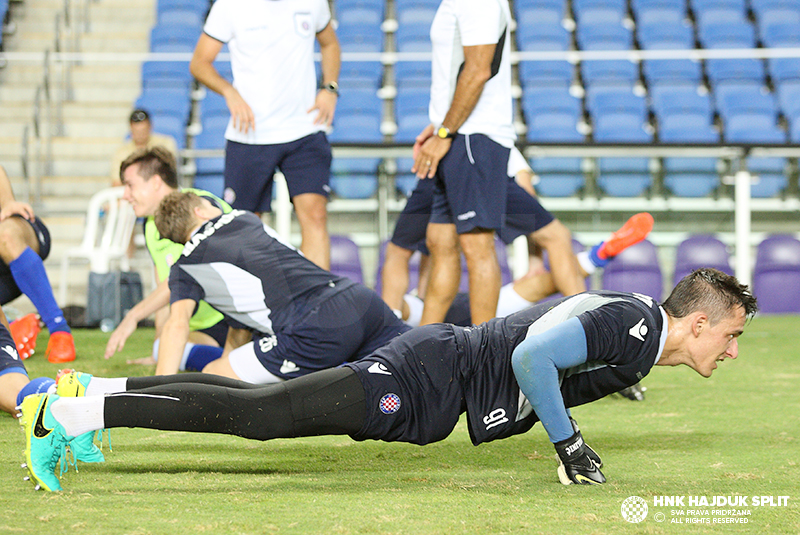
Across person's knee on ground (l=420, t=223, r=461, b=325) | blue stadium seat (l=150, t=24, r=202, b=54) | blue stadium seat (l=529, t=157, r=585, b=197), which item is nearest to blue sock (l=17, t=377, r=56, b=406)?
person's knee on ground (l=420, t=223, r=461, b=325)

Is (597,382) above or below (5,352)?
above

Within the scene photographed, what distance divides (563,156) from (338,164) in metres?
1.88

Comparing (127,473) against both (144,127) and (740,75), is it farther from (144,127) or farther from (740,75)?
(740,75)

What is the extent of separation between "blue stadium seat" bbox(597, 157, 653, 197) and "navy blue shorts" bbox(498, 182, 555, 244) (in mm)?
3676

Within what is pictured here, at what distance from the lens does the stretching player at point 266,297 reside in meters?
2.76

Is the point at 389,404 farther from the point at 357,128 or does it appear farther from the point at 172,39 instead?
the point at 172,39

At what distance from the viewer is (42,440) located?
1.86 meters

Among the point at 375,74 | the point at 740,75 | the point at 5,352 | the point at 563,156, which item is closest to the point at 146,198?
the point at 5,352

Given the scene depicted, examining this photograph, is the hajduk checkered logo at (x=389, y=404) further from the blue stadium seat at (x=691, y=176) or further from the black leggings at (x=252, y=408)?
the blue stadium seat at (x=691, y=176)

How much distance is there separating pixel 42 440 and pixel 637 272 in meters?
5.90

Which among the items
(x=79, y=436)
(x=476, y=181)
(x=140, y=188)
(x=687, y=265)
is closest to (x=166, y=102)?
(x=687, y=265)

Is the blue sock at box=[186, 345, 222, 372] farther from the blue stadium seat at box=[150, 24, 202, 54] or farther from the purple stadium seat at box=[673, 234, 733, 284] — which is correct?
the blue stadium seat at box=[150, 24, 202, 54]

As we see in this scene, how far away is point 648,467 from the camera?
2215mm

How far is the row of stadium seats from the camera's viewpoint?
6.96m
